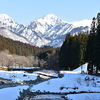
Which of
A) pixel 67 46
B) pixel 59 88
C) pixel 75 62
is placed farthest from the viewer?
pixel 67 46

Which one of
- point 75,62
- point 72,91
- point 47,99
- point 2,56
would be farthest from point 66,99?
point 2,56

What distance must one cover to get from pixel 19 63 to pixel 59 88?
89.6m

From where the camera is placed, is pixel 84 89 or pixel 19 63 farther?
pixel 19 63

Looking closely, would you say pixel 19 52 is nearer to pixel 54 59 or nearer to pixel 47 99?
pixel 54 59

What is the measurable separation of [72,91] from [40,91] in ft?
9.40

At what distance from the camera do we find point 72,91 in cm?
1490

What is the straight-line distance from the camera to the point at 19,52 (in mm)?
151375

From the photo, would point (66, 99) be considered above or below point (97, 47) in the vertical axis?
below

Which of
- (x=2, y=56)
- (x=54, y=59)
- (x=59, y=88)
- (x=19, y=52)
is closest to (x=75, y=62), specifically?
(x=54, y=59)

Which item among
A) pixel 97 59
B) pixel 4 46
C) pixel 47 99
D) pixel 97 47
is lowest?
pixel 47 99

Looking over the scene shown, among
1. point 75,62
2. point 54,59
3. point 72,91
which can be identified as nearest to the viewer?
point 72,91

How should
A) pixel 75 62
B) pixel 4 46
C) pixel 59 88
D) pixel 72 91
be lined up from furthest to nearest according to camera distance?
pixel 4 46
pixel 75 62
pixel 59 88
pixel 72 91

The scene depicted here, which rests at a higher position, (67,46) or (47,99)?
(67,46)

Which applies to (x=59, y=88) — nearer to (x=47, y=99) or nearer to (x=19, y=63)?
(x=47, y=99)
